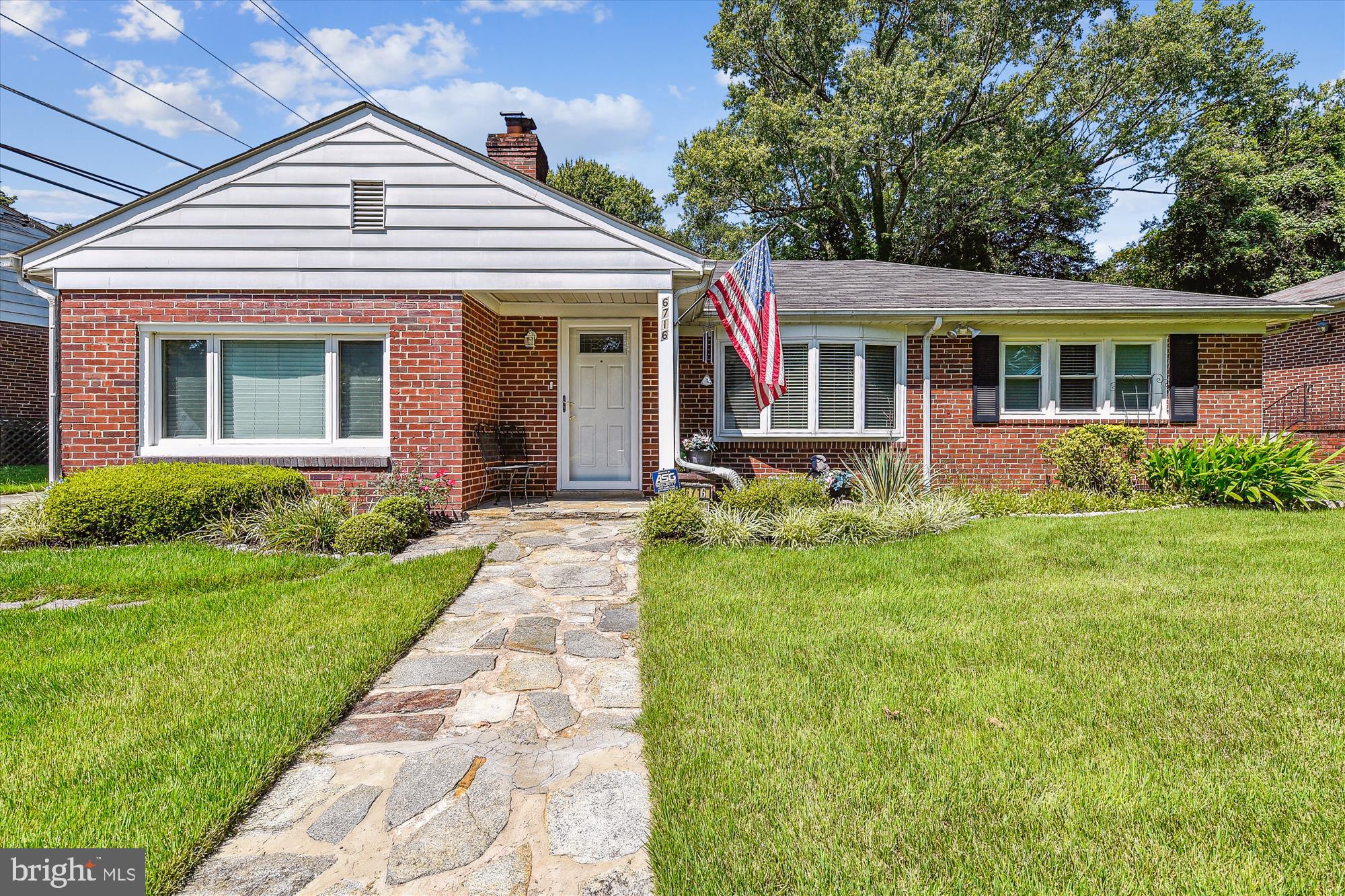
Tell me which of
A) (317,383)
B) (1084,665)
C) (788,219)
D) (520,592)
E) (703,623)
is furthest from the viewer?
(788,219)

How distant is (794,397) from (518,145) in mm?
5053

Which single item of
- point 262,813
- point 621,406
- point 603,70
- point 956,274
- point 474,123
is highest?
point 474,123

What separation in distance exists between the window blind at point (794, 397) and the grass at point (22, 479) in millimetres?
10094

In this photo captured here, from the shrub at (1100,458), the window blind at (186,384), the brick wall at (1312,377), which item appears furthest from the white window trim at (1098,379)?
the window blind at (186,384)

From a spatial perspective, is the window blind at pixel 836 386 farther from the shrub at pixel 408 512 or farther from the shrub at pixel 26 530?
the shrub at pixel 26 530

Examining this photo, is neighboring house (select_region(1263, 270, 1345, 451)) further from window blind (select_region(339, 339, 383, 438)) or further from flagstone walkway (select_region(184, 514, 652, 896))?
window blind (select_region(339, 339, 383, 438))

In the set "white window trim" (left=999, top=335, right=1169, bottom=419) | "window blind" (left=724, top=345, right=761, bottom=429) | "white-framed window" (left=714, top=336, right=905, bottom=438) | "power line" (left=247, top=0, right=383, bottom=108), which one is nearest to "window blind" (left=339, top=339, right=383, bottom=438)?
"white-framed window" (left=714, top=336, right=905, bottom=438)

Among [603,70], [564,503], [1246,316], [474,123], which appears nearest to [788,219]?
[474,123]

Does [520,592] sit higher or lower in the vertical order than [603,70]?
lower

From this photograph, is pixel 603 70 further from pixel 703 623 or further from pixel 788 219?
pixel 788 219

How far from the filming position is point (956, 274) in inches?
438

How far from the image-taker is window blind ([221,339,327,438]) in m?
7.55

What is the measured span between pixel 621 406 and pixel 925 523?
4293 mm

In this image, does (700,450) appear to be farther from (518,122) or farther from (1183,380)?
(1183,380)
